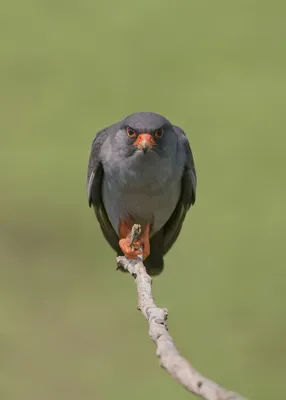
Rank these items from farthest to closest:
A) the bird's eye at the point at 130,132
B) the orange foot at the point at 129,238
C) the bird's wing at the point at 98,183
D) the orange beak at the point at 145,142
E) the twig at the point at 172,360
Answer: the bird's wing at the point at 98,183, the orange foot at the point at 129,238, the bird's eye at the point at 130,132, the orange beak at the point at 145,142, the twig at the point at 172,360

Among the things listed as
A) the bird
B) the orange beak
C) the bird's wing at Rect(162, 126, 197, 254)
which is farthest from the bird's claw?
the orange beak

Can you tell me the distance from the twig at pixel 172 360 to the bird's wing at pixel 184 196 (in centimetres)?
196

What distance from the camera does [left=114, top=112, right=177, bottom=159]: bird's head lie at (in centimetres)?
532

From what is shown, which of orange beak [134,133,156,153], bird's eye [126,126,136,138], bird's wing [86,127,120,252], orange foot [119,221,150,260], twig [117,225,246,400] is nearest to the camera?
twig [117,225,246,400]

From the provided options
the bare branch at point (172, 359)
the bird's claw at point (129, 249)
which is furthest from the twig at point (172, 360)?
the bird's claw at point (129, 249)

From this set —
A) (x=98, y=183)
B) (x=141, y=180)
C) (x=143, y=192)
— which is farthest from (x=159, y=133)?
(x=98, y=183)

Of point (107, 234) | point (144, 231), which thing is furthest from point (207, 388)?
point (107, 234)

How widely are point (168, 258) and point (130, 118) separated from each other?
577cm

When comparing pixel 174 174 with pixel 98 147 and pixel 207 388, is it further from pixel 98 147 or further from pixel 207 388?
pixel 207 388

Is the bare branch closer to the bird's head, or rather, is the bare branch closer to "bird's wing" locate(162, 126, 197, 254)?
the bird's head

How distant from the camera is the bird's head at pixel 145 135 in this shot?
5316mm

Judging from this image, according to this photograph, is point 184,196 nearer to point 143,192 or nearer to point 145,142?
point 143,192

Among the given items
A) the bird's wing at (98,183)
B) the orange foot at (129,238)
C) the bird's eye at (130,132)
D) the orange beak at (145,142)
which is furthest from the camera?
the bird's wing at (98,183)

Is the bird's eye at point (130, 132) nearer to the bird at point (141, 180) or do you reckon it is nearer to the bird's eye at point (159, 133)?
the bird at point (141, 180)
